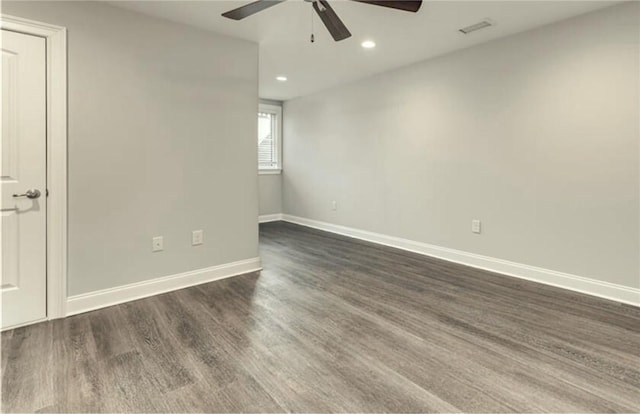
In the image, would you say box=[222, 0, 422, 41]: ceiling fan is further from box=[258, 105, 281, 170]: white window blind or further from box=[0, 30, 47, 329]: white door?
box=[258, 105, 281, 170]: white window blind

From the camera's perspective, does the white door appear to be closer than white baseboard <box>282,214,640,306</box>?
Yes

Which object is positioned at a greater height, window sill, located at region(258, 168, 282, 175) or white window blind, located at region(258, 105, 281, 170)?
white window blind, located at region(258, 105, 281, 170)

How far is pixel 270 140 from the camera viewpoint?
6770mm

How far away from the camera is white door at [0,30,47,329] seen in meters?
2.34

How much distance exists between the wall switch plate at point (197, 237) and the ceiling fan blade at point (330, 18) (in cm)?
206

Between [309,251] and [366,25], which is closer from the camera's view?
[366,25]

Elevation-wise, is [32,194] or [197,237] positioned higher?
[32,194]

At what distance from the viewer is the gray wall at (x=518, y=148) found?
2.88m

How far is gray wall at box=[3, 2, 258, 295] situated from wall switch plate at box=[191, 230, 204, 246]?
45mm

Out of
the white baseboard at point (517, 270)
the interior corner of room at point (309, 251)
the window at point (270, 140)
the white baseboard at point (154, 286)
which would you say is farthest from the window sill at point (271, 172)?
the white baseboard at point (154, 286)

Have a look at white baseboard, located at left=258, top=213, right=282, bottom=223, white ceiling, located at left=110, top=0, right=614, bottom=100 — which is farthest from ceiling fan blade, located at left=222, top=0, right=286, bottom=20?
white baseboard, located at left=258, top=213, right=282, bottom=223

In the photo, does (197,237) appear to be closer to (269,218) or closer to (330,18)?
(330,18)

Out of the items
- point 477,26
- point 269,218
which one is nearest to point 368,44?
point 477,26

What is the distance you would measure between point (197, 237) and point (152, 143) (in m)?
0.92
